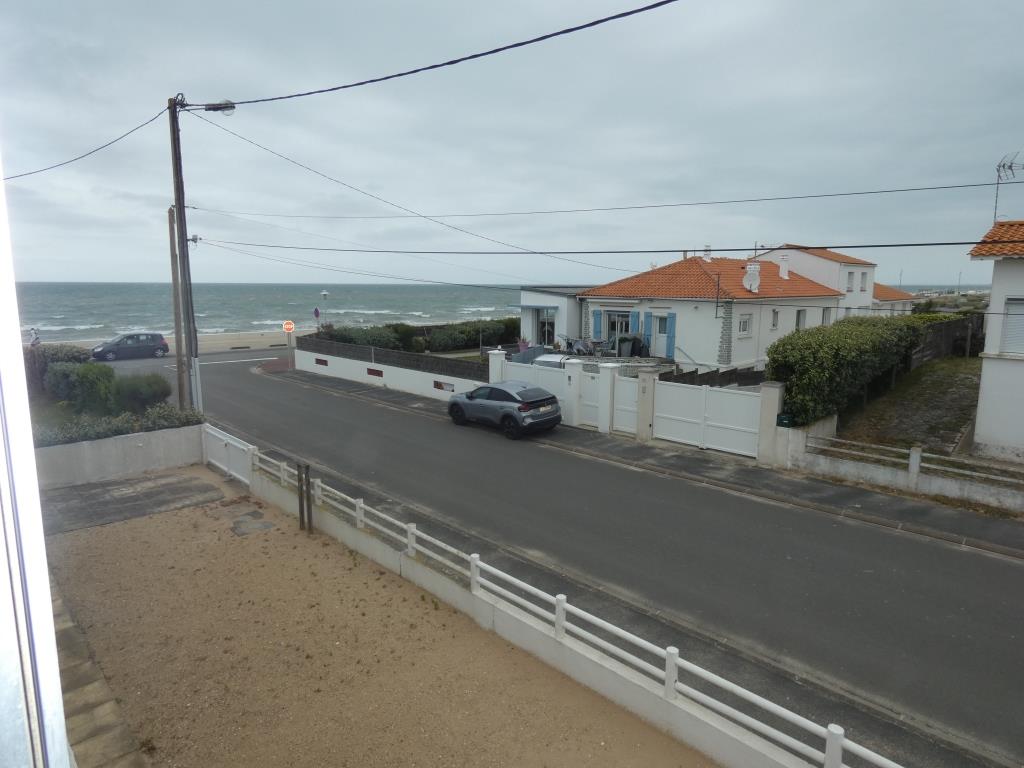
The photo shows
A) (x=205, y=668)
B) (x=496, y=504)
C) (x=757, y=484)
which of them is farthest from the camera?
(x=757, y=484)

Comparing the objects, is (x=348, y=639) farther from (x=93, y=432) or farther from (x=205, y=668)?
(x=93, y=432)

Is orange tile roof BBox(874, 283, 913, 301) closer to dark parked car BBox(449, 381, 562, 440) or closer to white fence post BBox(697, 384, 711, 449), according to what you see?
white fence post BBox(697, 384, 711, 449)

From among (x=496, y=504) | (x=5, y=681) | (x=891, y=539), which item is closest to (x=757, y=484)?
(x=891, y=539)

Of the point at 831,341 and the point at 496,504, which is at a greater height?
the point at 831,341

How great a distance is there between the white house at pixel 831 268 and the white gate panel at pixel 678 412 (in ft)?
57.4

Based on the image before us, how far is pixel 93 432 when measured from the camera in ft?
50.4

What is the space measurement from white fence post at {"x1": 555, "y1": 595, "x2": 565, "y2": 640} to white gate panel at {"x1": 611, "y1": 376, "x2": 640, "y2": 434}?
11.1 m

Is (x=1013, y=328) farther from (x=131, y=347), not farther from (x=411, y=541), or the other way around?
(x=131, y=347)

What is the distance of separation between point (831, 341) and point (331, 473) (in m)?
12.5

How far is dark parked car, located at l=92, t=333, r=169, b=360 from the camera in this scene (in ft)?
126

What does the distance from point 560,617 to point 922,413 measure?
15.8 meters

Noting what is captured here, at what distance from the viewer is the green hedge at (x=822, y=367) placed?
15.1 m

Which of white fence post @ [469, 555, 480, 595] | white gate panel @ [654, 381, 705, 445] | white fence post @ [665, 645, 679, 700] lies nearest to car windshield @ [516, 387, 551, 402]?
white gate panel @ [654, 381, 705, 445]

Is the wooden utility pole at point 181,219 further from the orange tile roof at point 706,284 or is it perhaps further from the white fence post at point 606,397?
the orange tile roof at point 706,284
